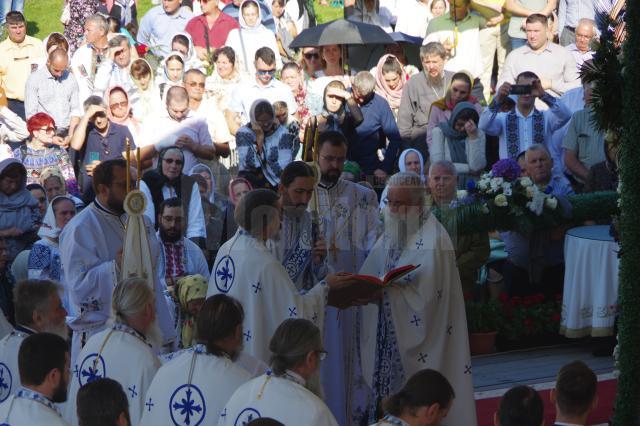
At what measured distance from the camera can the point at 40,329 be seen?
709 centimetres

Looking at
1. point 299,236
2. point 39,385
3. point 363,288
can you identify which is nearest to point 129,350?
point 39,385

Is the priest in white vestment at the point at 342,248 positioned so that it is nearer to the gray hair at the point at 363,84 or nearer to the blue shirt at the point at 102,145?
the gray hair at the point at 363,84

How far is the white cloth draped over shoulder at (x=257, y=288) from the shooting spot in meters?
7.78

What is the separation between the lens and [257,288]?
7.79 m

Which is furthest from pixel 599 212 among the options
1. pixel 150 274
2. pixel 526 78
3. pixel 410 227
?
pixel 150 274

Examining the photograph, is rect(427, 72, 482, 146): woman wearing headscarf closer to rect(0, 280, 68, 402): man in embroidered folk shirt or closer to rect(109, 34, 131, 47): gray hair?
rect(109, 34, 131, 47): gray hair

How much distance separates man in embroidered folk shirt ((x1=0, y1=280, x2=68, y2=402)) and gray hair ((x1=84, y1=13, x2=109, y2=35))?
31.1ft

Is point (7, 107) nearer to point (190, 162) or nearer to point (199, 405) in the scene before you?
point (190, 162)

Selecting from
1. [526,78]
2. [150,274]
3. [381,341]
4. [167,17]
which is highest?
[167,17]

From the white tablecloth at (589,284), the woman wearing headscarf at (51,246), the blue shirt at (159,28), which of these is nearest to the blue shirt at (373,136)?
the white tablecloth at (589,284)

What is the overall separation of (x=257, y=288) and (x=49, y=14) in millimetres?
15424

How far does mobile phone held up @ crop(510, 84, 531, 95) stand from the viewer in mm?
13469

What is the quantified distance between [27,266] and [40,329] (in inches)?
158

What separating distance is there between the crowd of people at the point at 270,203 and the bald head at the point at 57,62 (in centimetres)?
3
